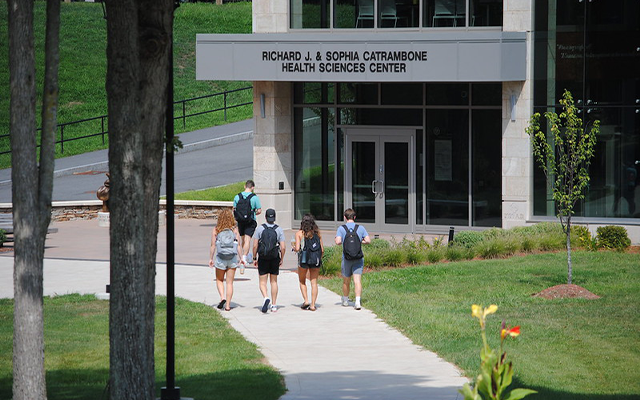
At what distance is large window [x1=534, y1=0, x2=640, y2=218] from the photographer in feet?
74.5

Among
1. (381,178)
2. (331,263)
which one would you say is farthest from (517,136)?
(331,263)

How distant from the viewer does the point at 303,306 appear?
15516 mm

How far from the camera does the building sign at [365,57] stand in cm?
2284

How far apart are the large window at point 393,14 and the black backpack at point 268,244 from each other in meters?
11.1

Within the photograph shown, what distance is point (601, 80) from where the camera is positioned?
22.9 metres

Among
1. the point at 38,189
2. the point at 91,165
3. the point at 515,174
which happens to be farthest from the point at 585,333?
the point at 91,165

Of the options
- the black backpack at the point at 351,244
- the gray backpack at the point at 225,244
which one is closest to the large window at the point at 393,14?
the black backpack at the point at 351,244

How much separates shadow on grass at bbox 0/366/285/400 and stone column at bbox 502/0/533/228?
13.4 metres

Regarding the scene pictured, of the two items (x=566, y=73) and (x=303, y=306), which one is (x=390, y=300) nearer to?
(x=303, y=306)

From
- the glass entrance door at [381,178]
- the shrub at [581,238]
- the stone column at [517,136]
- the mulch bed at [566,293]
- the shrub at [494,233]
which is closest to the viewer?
the mulch bed at [566,293]

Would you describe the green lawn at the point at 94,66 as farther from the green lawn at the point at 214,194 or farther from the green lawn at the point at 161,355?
the green lawn at the point at 161,355

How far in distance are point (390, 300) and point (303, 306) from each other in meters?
1.48

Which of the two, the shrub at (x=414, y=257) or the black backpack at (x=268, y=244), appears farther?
the shrub at (x=414, y=257)

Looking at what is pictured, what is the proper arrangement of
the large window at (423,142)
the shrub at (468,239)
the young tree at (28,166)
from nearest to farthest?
the young tree at (28,166), the shrub at (468,239), the large window at (423,142)
